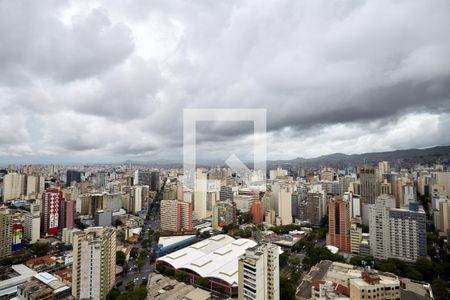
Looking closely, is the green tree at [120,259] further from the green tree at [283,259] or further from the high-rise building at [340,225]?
the high-rise building at [340,225]

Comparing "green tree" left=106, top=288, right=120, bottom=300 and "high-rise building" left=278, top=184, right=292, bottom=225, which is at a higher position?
"high-rise building" left=278, top=184, right=292, bottom=225

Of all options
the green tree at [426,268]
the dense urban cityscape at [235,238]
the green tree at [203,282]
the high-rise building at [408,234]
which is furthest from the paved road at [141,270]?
the high-rise building at [408,234]

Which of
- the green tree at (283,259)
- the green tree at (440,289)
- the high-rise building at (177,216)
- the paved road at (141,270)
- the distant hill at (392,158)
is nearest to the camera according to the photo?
the green tree at (440,289)

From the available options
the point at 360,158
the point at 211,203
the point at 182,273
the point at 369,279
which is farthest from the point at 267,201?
the point at 369,279

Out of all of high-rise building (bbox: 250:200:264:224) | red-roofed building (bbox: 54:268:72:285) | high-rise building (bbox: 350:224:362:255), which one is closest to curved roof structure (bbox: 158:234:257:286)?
red-roofed building (bbox: 54:268:72:285)

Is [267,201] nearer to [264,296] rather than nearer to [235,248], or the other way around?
[235,248]

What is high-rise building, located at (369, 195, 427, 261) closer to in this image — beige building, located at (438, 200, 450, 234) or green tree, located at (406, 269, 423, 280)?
green tree, located at (406, 269, 423, 280)
